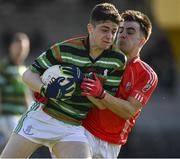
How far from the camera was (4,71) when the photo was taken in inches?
451

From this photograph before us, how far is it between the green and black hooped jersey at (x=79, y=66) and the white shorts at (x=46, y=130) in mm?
55

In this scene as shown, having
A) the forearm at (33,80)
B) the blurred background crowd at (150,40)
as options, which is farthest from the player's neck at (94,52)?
the blurred background crowd at (150,40)

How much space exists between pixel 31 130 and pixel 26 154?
0.65ft

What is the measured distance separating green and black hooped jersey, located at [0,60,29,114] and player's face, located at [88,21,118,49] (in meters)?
4.44

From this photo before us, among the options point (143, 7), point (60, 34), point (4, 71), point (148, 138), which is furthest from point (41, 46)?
point (4, 71)

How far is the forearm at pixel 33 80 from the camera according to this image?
23.3 feet

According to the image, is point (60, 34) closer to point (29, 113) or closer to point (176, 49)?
point (176, 49)

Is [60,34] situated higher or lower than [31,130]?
lower

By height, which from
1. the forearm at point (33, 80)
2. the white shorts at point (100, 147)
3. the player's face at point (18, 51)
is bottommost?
the player's face at point (18, 51)

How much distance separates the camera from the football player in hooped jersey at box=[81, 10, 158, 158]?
7.27m

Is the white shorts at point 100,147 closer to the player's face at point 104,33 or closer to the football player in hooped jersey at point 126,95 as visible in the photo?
the football player in hooped jersey at point 126,95

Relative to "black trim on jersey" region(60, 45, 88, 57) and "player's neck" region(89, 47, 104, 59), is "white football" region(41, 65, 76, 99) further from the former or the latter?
"player's neck" region(89, 47, 104, 59)

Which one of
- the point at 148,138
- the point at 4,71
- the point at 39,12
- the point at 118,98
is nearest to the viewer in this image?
the point at 118,98

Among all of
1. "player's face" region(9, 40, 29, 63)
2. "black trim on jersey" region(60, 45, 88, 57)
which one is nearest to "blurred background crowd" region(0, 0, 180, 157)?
"player's face" region(9, 40, 29, 63)
